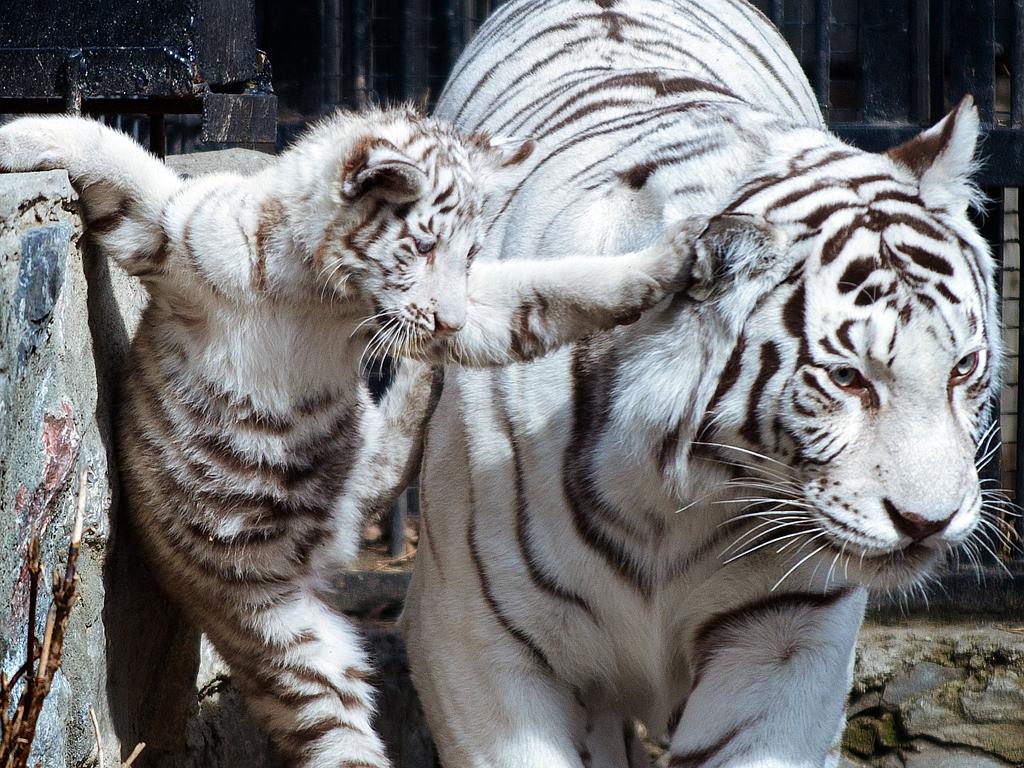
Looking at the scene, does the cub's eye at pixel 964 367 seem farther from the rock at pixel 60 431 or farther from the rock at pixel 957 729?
the rock at pixel 957 729

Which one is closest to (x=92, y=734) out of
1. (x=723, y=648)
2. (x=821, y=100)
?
(x=723, y=648)

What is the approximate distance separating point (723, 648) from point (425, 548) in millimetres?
562

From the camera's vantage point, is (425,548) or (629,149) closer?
(629,149)

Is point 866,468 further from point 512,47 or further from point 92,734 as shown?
point 512,47

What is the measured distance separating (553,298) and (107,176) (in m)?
0.68

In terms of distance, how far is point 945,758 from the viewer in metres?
3.33

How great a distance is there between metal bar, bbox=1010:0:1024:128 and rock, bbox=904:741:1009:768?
1.59m

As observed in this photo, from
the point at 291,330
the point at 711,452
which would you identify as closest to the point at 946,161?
the point at 711,452

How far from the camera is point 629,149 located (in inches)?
82.2

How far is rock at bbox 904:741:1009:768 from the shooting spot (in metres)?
3.33

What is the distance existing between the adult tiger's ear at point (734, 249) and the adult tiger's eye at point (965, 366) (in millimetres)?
259

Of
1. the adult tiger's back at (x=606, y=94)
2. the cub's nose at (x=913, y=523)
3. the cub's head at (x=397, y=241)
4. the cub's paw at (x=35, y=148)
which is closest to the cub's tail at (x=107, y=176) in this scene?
the cub's paw at (x=35, y=148)

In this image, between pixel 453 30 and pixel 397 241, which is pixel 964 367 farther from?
pixel 453 30

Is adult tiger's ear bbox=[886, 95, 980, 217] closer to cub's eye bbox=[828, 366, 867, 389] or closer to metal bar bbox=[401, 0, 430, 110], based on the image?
cub's eye bbox=[828, 366, 867, 389]
